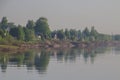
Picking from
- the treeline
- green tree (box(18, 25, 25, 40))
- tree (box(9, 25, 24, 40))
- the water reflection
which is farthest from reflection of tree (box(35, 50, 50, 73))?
tree (box(9, 25, 24, 40))

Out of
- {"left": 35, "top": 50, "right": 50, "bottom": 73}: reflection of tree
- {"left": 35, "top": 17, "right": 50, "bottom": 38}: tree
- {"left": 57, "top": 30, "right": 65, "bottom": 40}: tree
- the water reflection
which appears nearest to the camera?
{"left": 35, "top": 50, "right": 50, "bottom": 73}: reflection of tree

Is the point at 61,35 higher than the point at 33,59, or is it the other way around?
the point at 61,35

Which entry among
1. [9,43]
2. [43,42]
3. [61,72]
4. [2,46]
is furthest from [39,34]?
[61,72]

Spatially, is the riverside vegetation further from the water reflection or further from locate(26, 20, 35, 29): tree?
the water reflection

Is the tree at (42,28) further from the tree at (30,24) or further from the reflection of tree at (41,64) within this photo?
the reflection of tree at (41,64)

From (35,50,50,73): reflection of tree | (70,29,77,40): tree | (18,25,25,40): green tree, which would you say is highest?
(70,29,77,40): tree

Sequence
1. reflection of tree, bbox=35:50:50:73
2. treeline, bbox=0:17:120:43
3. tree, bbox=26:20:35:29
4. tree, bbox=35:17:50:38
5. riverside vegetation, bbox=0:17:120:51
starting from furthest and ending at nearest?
tree, bbox=35:17:50:38, tree, bbox=26:20:35:29, treeline, bbox=0:17:120:43, riverside vegetation, bbox=0:17:120:51, reflection of tree, bbox=35:50:50:73

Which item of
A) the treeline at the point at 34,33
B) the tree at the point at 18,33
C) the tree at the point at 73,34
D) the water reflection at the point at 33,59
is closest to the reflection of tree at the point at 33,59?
the water reflection at the point at 33,59

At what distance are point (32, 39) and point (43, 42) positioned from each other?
7730mm

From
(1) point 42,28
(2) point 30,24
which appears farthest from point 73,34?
(2) point 30,24

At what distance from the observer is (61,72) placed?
143 feet

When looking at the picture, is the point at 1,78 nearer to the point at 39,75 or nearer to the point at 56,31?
the point at 39,75

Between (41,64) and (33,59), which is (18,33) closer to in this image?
(33,59)

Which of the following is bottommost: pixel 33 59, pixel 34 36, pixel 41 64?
pixel 41 64
